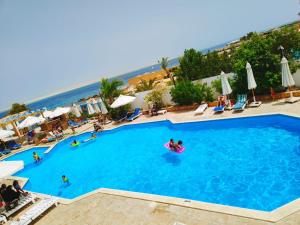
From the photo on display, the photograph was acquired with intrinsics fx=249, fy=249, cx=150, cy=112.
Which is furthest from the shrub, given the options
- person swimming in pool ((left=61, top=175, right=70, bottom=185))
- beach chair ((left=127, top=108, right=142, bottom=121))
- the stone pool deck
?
the stone pool deck

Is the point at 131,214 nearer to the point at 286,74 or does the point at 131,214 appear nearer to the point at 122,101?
the point at 286,74

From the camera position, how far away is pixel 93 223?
7930 mm

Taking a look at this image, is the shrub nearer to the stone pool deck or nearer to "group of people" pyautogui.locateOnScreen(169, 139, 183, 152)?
"group of people" pyautogui.locateOnScreen(169, 139, 183, 152)

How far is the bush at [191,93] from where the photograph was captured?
18484mm

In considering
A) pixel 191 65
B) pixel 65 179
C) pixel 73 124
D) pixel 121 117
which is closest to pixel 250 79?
pixel 191 65

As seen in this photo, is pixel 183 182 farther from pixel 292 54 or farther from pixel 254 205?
pixel 292 54

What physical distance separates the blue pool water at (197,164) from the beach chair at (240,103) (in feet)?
3.52

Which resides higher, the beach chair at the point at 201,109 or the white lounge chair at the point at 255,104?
the beach chair at the point at 201,109

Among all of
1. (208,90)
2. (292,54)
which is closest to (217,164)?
(208,90)

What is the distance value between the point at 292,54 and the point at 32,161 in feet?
68.1

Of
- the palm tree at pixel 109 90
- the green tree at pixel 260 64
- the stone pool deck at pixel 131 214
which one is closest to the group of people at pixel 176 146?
the stone pool deck at pixel 131 214

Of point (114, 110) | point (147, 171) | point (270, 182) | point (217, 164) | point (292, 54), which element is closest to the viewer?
point (270, 182)

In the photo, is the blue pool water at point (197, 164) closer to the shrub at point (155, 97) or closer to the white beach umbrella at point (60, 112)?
the shrub at point (155, 97)

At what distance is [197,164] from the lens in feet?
38.6
